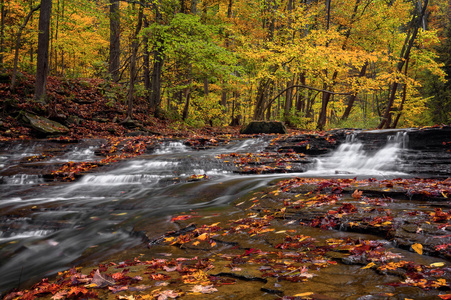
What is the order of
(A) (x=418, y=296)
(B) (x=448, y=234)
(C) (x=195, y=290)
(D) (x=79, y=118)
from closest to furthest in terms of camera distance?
(A) (x=418, y=296), (C) (x=195, y=290), (B) (x=448, y=234), (D) (x=79, y=118)

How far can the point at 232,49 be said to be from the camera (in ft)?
55.2

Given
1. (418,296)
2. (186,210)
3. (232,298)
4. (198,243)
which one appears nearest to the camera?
(418,296)

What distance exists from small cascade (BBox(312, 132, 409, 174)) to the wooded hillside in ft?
18.1

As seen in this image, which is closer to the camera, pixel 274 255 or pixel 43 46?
pixel 274 255

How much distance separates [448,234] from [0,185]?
9133 millimetres

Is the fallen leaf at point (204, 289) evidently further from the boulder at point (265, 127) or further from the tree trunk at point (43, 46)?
the tree trunk at point (43, 46)

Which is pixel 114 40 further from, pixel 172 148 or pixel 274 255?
pixel 274 255

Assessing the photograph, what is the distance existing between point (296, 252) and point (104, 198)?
5.02 metres

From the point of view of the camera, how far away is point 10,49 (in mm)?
16156

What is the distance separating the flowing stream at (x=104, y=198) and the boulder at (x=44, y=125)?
1.33m

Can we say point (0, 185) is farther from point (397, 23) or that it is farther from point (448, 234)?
point (397, 23)

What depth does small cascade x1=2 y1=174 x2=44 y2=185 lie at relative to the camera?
24.3 ft

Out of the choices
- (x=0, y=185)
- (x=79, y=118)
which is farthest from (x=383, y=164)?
(x=79, y=118)

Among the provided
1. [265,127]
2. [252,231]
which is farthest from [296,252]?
[265,127]
